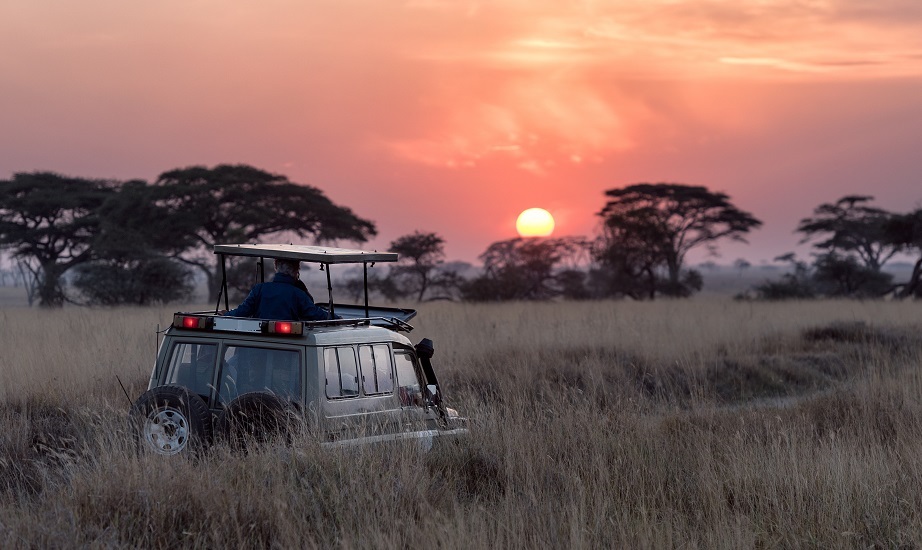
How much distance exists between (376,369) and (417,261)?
32469 mm

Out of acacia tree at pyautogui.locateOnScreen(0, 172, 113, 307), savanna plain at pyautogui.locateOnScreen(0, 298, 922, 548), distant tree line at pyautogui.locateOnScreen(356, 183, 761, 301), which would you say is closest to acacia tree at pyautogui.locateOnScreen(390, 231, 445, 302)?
distant tree line at pyautogui.locateOnScreen(356, 183, 761, 301)

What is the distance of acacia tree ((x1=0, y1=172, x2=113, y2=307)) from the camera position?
3831cm

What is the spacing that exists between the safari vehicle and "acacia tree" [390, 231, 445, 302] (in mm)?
31878

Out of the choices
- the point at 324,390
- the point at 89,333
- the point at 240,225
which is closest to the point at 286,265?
the point at 324,390

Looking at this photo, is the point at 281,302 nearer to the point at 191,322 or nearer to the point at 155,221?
the point at 191,322

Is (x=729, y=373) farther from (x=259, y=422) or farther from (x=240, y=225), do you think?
(x=240, y=225)

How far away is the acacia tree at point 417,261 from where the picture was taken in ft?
129

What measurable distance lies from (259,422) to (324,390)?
0.48 metres

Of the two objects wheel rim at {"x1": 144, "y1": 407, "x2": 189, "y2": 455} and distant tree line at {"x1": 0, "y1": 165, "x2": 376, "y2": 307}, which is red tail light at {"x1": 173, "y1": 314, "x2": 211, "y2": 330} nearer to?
wheel rim at {"x1": 144, "y1": 407, "x2": 189, "y2": 455}

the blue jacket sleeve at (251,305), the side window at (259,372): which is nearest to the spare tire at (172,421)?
the side window at (259,372)

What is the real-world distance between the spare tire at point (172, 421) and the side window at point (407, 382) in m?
1.40

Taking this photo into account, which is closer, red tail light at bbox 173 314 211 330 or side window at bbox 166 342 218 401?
red tail light at bbox 173 314 211 330

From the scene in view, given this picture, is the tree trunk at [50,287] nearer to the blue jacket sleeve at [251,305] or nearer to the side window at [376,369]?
the blue jacket sleeve at [251,305]

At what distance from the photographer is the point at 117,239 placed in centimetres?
3266
